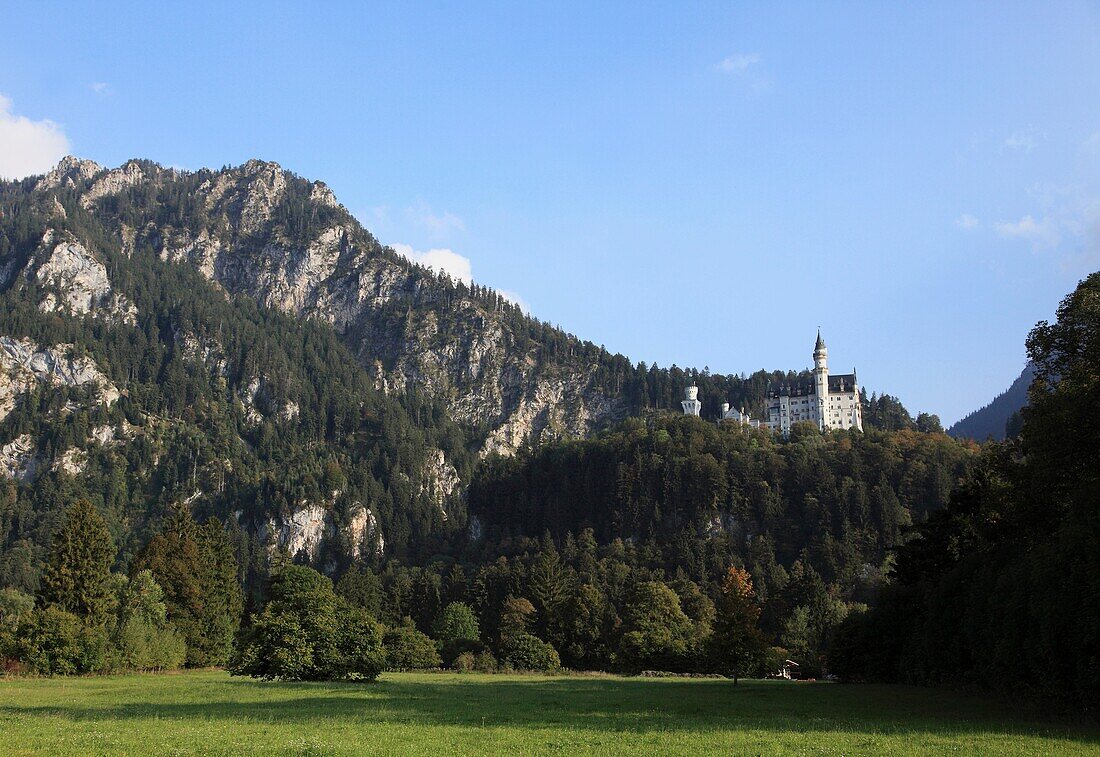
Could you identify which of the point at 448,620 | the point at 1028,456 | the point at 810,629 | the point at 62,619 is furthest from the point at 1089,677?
the point at 448,620

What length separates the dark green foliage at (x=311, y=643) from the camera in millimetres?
70188

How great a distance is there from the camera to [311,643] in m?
70.6

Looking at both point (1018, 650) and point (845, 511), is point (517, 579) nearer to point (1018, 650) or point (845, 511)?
point (845, 511)

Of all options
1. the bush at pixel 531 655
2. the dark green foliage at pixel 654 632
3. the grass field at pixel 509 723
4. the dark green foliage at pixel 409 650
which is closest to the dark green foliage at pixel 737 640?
the grass field at pixel 509 723

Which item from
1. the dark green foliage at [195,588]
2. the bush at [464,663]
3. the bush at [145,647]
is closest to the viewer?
the bush at [145,647]

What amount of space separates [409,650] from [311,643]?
5103cm

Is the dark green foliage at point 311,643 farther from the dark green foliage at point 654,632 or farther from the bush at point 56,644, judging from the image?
the dark green foliage at point 654,632

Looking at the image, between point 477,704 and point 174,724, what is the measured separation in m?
17.6

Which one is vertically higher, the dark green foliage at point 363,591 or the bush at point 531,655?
the dark green foliage at point 363,591

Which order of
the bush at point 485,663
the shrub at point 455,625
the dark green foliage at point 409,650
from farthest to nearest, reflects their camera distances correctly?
the shrub at point 455,625
the dark green foliage at point 409,650
the bush at point 485,663

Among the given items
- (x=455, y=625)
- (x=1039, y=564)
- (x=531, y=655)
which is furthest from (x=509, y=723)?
(x=455, y=625)

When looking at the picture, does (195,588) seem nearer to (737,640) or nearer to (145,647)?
(145,647)

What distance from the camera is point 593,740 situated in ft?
103

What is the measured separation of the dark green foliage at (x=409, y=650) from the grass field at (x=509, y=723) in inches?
2410
